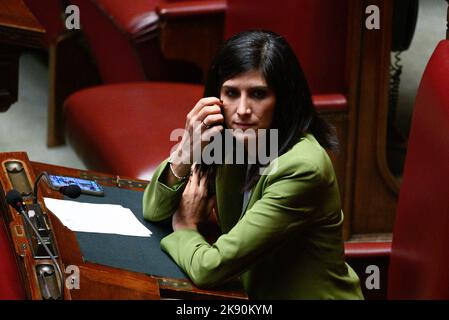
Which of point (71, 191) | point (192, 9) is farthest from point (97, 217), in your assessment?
point (192, 9)

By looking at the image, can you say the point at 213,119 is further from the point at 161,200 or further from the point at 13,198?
the point at 13,198

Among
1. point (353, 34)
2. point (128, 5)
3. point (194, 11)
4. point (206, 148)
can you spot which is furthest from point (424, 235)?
point (128, 5)

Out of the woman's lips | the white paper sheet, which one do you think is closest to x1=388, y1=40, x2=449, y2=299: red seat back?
the woman's lips

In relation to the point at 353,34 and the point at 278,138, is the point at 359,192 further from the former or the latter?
the point at 278,138

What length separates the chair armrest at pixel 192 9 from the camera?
2.53 metres

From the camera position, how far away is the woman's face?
1.36m

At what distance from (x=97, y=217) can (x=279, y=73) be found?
0.34 m

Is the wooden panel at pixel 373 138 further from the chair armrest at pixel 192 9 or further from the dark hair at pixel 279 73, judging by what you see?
the dark hair at pixel 279 73

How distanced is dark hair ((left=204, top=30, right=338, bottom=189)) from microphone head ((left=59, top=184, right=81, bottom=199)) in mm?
245

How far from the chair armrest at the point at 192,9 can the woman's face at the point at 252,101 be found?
1.18 meters

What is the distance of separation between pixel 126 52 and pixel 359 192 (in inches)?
33.8
